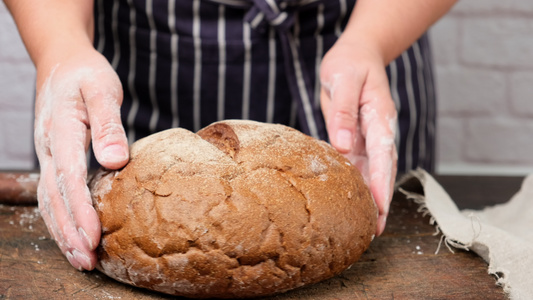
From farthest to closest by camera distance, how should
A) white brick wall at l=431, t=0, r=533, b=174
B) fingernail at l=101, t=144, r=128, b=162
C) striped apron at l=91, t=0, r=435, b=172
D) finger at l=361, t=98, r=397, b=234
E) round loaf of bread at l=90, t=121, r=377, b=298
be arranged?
white brick wall at l=431, t=0, r=533, b=174 → striped apron at l=91, t=0, r=435, b=172 → finger at l=361, t=98, r=397, b=234 → fingernail at l=101, t=144, r=128, b=162 → round loaf of bread at l=90, t=121, r=377, b=298

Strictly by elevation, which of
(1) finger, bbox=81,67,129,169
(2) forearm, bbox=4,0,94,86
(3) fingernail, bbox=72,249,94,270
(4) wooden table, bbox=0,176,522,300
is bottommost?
(4) wooden table, bbox=0,176,522,300

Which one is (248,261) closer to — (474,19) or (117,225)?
(117,225)

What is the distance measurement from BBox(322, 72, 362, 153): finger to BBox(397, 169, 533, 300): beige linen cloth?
30cm

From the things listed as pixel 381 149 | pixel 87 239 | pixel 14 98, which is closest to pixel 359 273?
pixel 381 149

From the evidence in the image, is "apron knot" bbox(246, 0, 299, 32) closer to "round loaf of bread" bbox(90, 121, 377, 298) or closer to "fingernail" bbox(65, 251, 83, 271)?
"round loaf of bread" bbox(90, 121, 377, 298)

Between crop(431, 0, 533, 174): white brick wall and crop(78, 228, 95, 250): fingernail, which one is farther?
crop(431, 0, 533, 174): white brick wall

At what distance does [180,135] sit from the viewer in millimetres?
1170

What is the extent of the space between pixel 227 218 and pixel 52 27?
0.65m

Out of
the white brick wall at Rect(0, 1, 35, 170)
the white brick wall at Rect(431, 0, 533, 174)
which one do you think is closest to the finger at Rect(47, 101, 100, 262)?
the white brick wall at Rect(0, 1, 35, 170)

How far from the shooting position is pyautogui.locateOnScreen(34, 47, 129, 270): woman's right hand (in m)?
1.09

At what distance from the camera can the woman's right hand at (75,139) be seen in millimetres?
1095

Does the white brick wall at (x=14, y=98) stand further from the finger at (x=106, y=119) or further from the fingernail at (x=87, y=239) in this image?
the fingernail at (x=87, y=239)

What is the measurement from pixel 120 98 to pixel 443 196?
834 mm

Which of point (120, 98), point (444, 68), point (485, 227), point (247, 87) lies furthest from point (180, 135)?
point (444, 68)
